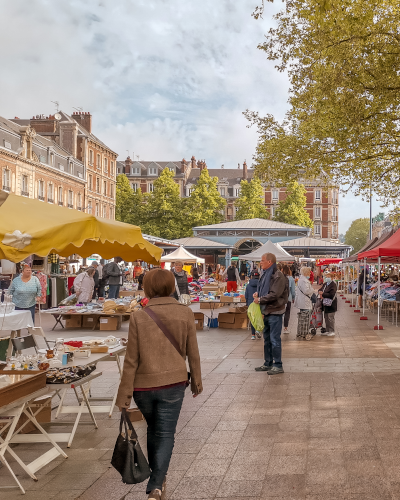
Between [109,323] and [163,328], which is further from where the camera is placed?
[109,323]

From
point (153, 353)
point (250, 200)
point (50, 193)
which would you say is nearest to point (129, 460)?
point (153, 353)

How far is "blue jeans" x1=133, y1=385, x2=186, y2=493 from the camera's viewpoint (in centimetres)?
407

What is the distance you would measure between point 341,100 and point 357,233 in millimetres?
134784

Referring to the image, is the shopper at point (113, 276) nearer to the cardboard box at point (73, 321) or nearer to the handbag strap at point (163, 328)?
the cardboard box at point (73, 321)

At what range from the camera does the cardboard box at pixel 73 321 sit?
16.3 metres

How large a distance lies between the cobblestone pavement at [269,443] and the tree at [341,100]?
6248mm

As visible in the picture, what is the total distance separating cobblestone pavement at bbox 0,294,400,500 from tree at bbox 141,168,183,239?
186ft

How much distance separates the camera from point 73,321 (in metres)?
16.4

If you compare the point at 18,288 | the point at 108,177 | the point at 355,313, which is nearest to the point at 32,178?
the point at 108,177

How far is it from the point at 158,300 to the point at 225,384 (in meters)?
4.53

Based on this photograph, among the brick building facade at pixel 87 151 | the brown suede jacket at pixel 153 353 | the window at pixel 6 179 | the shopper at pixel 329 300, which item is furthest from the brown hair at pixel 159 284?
the brick building facade at pixel 87 151

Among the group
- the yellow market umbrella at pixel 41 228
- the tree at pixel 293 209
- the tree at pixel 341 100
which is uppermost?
the tree at pixel 293 209

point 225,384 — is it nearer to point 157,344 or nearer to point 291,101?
point 157,344

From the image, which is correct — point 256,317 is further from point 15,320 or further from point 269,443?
point 15,320
